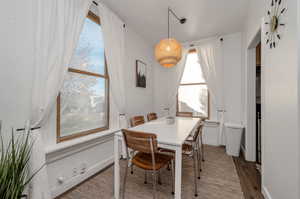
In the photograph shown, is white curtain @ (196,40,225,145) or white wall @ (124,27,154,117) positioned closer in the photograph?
white wall @ (124,27,154,117)

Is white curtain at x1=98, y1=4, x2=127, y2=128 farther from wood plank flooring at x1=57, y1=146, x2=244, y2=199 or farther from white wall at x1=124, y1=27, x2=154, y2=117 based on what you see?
wood plank flooring at x1=57, y1=146, x2=244, y2=199

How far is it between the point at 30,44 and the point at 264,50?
2.77 metres

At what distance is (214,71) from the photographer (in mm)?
3281

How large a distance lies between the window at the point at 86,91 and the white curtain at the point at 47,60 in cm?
26

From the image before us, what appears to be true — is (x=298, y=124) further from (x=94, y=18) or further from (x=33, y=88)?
(x=94, y=18)

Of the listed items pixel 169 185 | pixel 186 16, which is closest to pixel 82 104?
pixel 169 185

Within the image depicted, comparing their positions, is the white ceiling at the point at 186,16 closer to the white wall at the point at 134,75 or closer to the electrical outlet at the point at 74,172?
the white wall at the point at 134,75

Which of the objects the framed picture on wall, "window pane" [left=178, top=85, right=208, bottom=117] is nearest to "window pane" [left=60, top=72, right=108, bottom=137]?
the framed picture on wall

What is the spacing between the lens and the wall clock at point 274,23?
124 centimetres

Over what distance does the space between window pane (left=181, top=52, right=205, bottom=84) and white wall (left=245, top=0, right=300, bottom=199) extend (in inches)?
76.4

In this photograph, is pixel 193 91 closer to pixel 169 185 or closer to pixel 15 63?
pixel 169 185

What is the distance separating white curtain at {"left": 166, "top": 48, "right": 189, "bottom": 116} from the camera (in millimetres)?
3720

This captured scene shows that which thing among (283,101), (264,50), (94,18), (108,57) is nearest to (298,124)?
(283,101)

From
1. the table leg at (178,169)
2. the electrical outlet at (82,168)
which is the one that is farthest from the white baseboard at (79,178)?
the table leg at (178,169)
